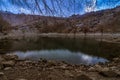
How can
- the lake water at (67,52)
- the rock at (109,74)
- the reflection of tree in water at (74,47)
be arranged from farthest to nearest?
the reflection of tree in water at (74,47) → the lake water at (67,52) → the rock at (109,74)

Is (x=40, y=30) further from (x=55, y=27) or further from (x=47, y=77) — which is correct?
Result: (x=47, y=77)

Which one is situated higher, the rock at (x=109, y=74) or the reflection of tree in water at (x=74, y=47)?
the rock at (x=109, y=74)

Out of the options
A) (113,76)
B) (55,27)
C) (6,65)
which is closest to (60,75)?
(113,76)

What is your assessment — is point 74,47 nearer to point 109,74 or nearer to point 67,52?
point 67,52

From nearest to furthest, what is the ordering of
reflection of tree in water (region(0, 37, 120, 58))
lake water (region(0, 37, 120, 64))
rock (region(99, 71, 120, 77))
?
1. rock (region(99, 71, 120, 77))
2. lake water (region(0, 37, 120, 64))
3. reflection of tree in water (region(0, 37, 120, 58))

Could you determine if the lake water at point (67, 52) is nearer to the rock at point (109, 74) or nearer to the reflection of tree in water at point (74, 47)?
the reflection of tree in water at point (74, 47)

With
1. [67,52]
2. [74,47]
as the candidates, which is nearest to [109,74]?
[67,52]

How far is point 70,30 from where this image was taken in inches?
4306

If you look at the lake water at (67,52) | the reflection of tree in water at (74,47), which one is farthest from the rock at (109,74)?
the reflection of tree in water at (74,47)

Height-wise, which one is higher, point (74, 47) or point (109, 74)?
point (109, 74)

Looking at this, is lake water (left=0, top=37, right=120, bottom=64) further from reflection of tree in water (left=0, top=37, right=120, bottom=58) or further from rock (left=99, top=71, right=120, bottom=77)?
rock (left=99, top=71, right=120, bottom=77)

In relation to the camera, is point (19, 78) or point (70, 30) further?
point (70, 30)

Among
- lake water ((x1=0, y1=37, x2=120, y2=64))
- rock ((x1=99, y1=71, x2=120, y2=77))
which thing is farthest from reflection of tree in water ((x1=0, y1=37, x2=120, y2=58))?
rock ((x1=99, y1=71, x2=120, y2=77))

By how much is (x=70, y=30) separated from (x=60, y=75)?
100 metres
